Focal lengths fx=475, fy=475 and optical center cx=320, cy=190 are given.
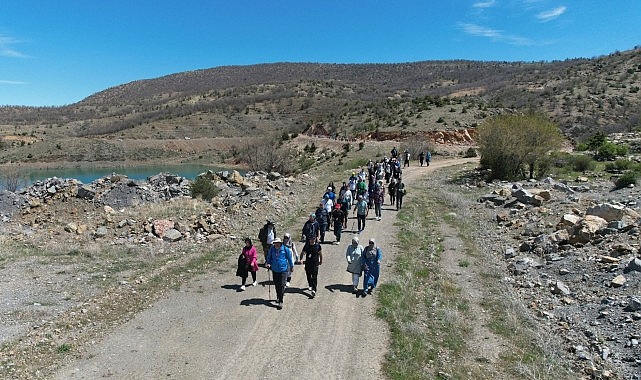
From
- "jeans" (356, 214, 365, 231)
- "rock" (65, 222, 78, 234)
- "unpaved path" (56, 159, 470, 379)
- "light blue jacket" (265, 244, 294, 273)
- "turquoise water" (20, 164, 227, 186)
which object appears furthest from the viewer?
"turquoise water" (20, 164, 227, 186)

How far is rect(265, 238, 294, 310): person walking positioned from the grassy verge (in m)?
2.17

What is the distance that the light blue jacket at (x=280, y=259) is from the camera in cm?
1009

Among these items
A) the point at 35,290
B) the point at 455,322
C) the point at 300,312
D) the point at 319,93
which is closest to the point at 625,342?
the point at 455,322

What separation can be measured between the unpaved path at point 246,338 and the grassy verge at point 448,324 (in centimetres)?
42

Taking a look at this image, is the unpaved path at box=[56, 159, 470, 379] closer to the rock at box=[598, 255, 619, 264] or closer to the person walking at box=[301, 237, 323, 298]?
the person walking at box=[301, 237, 323, 298]

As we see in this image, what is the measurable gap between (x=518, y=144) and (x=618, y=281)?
61.0 feet

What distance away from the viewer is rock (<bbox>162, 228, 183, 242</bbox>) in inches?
655

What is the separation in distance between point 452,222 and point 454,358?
11442 millimetres

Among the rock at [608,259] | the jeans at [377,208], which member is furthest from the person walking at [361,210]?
the rock at [608,259]

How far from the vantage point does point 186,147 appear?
79125mm

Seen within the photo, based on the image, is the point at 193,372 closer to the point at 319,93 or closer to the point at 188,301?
the point at 188,301

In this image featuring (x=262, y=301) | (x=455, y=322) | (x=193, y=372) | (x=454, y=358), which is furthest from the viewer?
(x=262, y=301)

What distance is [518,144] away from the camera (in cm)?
2806

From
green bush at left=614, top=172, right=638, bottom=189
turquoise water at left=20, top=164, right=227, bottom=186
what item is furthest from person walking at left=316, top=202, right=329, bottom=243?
turquoise water at left=20, top=164, right=227, bottom=186
